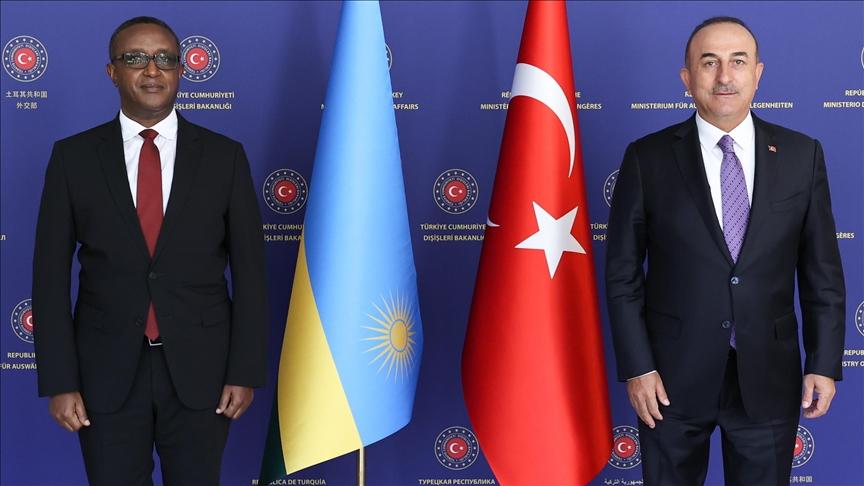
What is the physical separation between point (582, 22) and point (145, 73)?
1.83 meters

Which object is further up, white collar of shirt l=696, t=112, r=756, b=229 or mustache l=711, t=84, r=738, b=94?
mustache l=711, t=84, r=738, b=94

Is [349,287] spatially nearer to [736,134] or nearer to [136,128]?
[136,128]

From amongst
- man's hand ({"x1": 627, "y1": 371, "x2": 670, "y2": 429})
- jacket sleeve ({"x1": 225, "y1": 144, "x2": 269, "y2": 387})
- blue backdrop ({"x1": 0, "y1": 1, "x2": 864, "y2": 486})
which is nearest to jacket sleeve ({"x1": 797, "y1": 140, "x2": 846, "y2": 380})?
man's hand ({"x1": 627, "y1": 371, "x2": 670, "y2": 429})

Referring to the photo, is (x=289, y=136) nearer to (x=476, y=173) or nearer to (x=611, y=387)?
(x=476, y=173)

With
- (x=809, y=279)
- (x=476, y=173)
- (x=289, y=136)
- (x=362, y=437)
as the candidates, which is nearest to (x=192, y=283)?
(x=362, y=437)

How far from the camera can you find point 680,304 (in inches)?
90.7

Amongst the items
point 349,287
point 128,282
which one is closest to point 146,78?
point 128,282

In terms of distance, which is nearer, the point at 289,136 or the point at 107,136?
the point at 107,136

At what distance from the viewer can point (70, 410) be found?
2.28 meters

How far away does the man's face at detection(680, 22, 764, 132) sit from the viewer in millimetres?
2303

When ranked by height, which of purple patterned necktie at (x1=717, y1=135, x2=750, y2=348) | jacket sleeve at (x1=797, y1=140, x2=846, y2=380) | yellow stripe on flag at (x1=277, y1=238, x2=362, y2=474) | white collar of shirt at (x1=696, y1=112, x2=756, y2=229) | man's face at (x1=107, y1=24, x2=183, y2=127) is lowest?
yellow stripe on flag at (x1=277, y1=238, x2=362, y2=474)

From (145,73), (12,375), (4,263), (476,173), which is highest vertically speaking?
(145,73)

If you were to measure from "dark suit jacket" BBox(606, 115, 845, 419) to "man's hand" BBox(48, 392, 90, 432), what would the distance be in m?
1.54

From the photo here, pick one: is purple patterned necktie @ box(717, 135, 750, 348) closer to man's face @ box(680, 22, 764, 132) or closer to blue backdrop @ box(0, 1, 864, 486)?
man's face @ box(680, 22, 764, 132)
